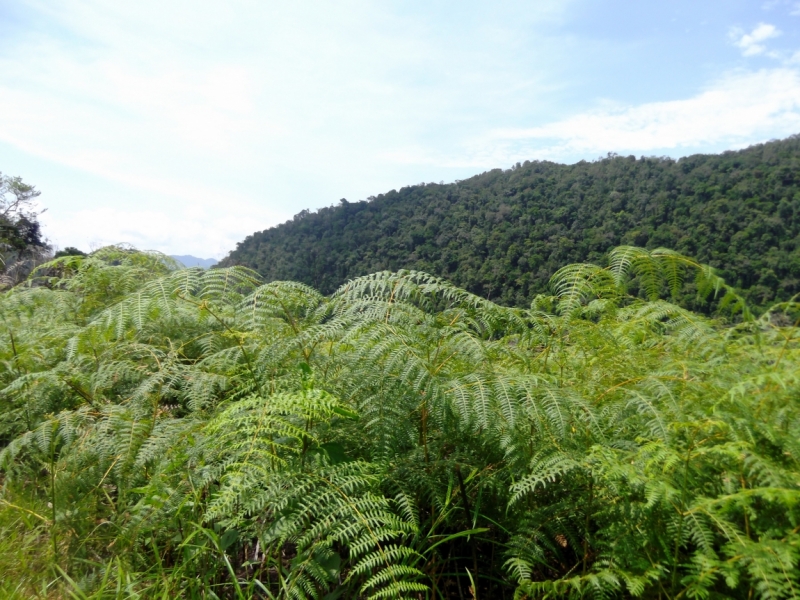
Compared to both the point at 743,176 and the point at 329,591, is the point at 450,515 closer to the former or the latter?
the point at 329,591

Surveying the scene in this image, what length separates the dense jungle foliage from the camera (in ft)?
4.45

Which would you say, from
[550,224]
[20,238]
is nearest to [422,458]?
[20,238]

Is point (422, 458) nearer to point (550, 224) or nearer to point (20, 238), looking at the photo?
point (20, 238)

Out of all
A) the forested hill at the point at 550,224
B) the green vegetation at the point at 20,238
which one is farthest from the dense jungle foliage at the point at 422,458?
the forested hill at the point at 550,224

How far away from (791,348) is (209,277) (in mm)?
2346

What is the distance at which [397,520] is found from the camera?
1479 mm

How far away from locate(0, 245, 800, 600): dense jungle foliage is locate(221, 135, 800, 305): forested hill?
32.9ft

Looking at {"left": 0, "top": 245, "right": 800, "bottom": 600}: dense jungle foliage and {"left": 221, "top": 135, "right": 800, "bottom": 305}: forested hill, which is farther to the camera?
{"left": 221, "top": 135, "right": 800, "bottom": 305}: forested hill

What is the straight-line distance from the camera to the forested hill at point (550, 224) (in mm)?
19375

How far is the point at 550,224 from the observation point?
2877 cm

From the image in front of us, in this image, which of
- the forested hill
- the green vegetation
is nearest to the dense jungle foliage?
the green vegetation

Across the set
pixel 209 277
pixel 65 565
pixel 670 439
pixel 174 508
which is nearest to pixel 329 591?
pixel 174 508

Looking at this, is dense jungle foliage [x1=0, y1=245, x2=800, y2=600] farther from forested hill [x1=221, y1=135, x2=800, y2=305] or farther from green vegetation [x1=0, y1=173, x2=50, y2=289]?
forested hill [x1=221, y1=135, x2=800, y2=305]

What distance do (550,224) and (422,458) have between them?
1126 inches
